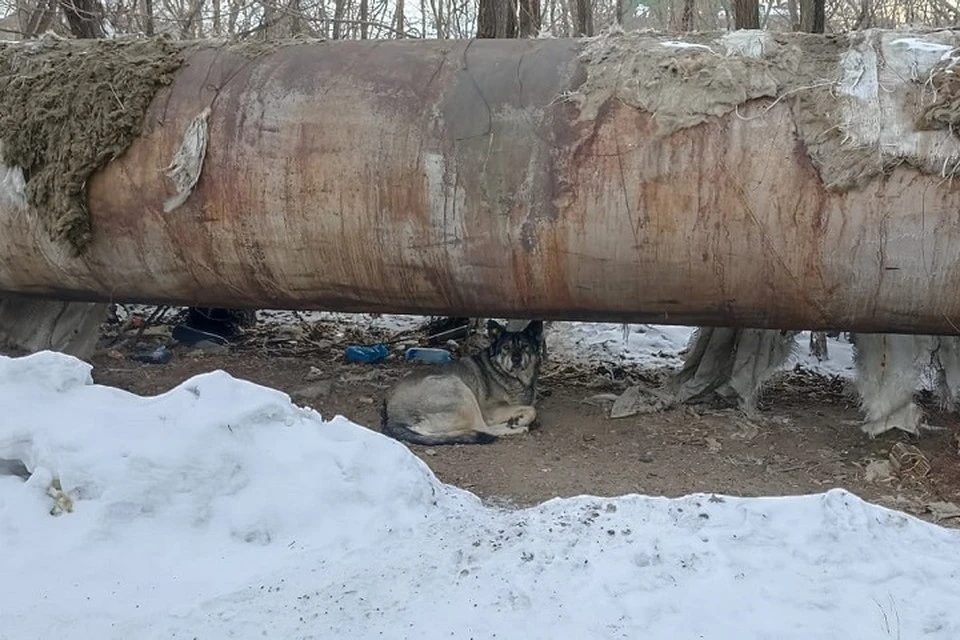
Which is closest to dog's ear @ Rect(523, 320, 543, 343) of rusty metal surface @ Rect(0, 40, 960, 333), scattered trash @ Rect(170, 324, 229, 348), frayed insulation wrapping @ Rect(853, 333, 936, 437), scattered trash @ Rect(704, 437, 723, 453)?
rusty metal surface @ Rect(0, 40, 960, 333)

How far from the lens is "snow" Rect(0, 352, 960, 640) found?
269cm

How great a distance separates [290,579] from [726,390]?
312cm

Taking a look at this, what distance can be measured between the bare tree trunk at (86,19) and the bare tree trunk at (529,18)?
351 centimetres

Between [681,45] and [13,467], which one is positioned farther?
[681,45]

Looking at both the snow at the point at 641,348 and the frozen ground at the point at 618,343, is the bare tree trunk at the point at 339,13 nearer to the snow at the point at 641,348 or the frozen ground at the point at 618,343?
the frozen ground at the point at 618,343

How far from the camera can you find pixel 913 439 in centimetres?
473

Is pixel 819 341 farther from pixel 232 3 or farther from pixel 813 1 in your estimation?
pixel 232 3

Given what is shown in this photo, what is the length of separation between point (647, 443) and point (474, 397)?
3.29 feet

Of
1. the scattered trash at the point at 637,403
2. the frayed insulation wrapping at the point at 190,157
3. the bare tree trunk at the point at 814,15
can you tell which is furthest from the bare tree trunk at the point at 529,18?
the frayed insulation wrapping at the point at 190,157

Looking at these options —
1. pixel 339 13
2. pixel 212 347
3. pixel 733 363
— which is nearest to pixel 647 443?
pixel 733 363

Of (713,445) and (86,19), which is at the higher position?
(86,19)

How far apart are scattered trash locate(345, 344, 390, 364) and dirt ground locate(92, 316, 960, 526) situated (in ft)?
0.34

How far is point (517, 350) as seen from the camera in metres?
5.41

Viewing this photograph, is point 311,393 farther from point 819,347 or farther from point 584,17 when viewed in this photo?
point 584,17
